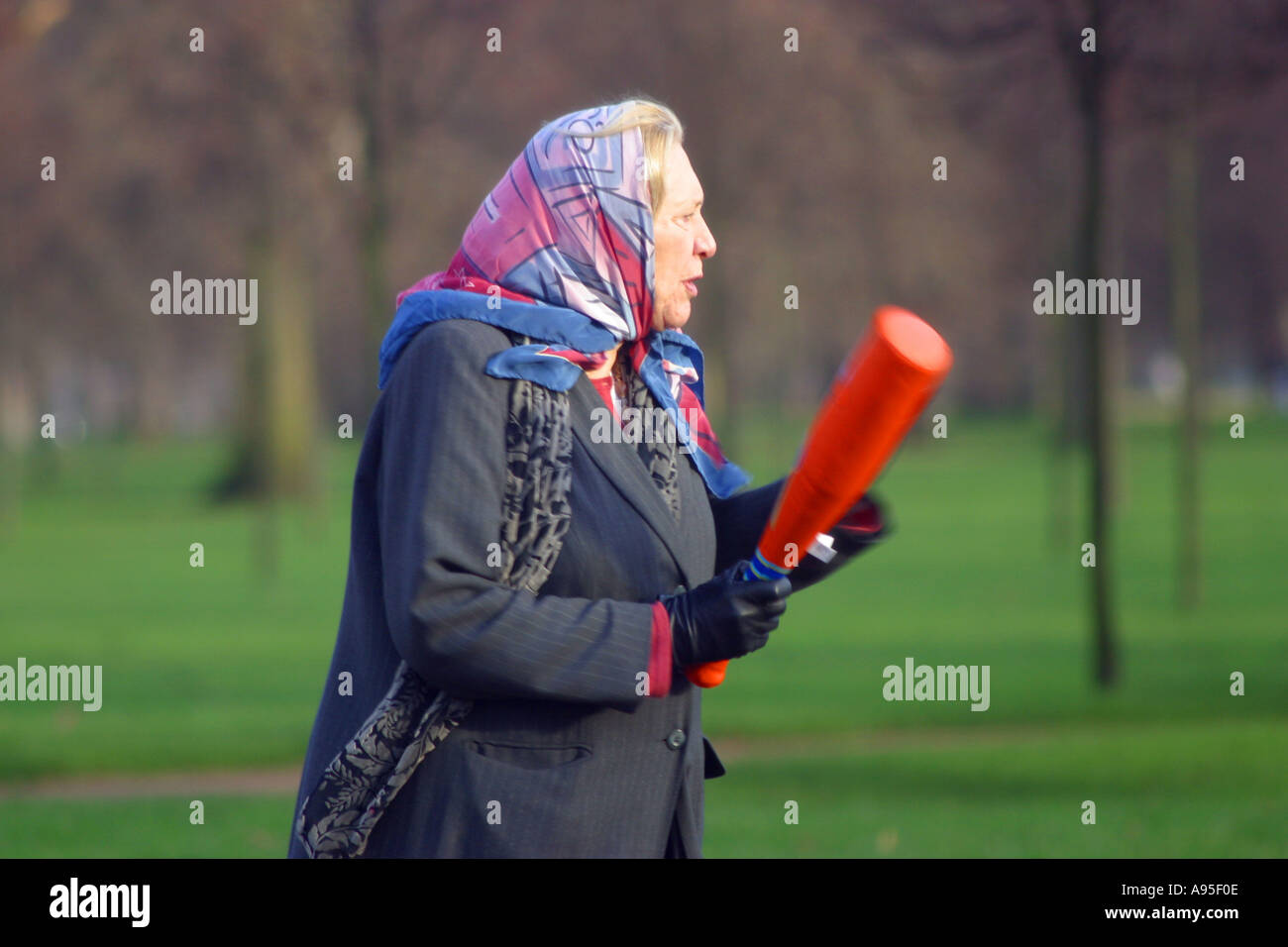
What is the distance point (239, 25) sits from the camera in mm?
14797

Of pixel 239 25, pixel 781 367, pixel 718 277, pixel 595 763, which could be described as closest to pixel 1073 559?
pixel 718 277

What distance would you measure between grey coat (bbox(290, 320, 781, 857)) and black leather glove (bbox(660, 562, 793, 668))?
63mm

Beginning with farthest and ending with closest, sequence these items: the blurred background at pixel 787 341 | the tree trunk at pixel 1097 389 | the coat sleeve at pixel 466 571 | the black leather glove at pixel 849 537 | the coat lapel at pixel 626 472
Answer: the tree trunk at pixel 1097 389 → the blurred background at pixel 787 341 → the black leather glove at pixel 849 537 → the coat lapel at pixel 626 472 → the coat sleeve at pixel 466 571

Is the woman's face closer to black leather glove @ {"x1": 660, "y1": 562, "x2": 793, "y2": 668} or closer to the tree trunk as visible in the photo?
black leather glove @ {"x1": 660, "y1": 562, "x2": 793, "y2": 668}

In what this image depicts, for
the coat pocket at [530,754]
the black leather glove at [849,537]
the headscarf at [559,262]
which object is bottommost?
the coat pocket at [530,754]

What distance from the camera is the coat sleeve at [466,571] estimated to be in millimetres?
2574

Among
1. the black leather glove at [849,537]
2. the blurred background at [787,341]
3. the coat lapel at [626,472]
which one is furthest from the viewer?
the blurred background at [787,341]

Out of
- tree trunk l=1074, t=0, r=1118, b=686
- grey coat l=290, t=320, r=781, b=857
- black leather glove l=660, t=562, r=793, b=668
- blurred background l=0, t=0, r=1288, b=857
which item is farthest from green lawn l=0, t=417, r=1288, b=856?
black leather glove l=660, t=562, r=793, b=668

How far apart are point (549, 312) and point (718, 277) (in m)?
20.2

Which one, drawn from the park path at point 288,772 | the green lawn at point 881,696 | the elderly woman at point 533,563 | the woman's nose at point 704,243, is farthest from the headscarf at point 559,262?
the park path at point 288,772

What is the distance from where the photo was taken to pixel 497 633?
2.59m

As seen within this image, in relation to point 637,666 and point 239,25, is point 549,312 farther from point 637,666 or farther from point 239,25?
point 239,25

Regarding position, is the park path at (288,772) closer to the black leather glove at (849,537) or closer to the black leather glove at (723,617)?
the black leather glove at (849,537)

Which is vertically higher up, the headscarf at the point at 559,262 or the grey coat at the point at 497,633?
the headscarf at the point at 559,262
